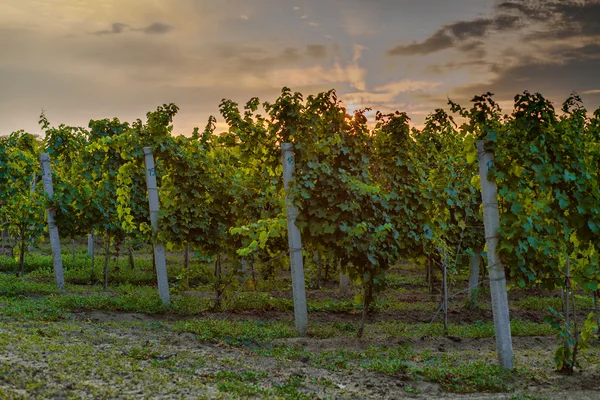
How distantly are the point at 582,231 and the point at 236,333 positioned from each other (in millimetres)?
4690

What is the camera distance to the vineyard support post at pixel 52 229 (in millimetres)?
12969

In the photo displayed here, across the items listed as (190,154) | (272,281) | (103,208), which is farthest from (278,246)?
(103,208)

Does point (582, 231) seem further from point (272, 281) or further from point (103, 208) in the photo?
point (103, 208)

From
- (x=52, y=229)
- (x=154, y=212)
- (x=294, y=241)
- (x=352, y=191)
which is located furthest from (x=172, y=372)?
(x=52, y=229)

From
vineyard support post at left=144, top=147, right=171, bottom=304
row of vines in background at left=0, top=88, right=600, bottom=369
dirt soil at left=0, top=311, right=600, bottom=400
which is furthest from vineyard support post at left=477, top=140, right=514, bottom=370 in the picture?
vineyard support post at left=144, top=147, right=171, bottom=304

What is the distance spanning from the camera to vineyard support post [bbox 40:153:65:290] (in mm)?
12969

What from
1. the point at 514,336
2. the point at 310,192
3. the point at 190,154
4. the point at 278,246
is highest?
the point at 190,154

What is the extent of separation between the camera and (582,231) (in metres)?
6.58

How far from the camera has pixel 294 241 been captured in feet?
28.1

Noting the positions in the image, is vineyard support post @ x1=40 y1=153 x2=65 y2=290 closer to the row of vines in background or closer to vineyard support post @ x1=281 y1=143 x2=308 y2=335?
the row of vines in background

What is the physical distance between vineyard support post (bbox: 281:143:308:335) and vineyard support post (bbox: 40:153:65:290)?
21.9 ft

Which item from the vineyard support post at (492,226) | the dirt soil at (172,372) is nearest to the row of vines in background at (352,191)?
the vineyard support post at (492,226)

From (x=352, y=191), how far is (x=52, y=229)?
26.3 feet

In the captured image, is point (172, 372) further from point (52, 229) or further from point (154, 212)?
point (52, 229)
